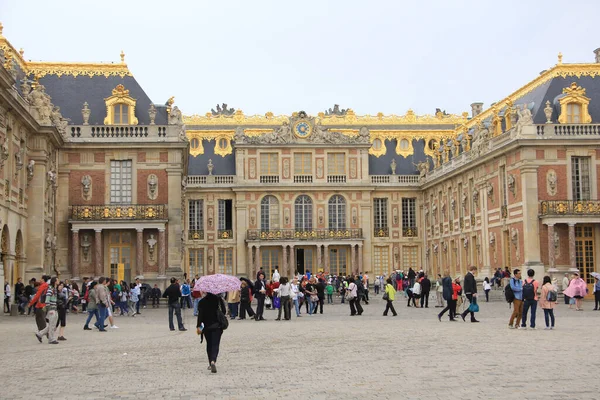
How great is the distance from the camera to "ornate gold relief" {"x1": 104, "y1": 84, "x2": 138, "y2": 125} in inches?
1497

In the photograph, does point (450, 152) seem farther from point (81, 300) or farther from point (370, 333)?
point (370, 333)

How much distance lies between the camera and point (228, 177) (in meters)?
57.9

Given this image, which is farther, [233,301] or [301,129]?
[301,129]

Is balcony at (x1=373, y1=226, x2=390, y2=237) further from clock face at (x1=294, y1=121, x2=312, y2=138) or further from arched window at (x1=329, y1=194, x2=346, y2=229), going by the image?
clock face at (x1=294, y1=121, x2=312, y2=138)

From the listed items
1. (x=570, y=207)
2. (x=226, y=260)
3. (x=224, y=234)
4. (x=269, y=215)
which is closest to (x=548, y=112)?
(x=570, y=207)

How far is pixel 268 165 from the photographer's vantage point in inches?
2285

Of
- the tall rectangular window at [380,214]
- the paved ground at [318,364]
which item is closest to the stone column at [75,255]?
the paved ground at [318,364]

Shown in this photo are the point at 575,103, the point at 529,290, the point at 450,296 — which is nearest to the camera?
the point at 529,290

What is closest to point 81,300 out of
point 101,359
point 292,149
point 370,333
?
point 370,333

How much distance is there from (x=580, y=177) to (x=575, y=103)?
3188 millimetres

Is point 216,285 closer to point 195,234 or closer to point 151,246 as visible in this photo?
point 151,246

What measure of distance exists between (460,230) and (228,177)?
51.4 ft

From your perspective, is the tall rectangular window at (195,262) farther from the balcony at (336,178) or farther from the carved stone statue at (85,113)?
the carved stone statue at (85,113)

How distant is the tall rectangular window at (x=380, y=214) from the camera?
59.1 meters
